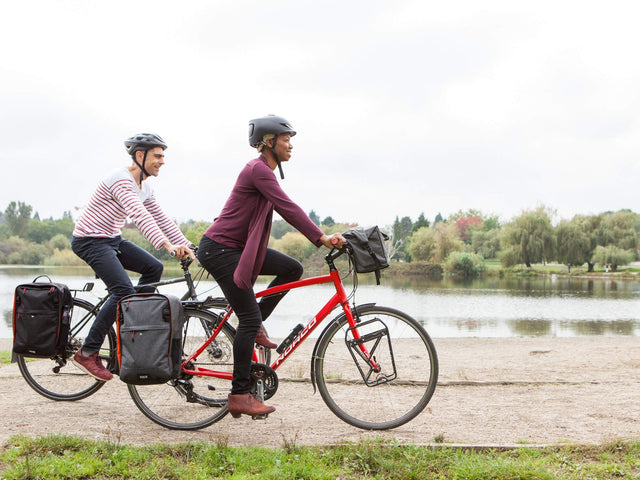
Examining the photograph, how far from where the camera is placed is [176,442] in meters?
3.62

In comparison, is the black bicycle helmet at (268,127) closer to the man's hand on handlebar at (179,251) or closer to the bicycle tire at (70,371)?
the man's hand on handlebar at (179,251)

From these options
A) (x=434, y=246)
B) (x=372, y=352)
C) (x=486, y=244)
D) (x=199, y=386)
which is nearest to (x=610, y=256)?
(x=434, y=246)

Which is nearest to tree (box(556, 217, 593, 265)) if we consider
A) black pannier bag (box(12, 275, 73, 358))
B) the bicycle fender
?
the bicycle fender

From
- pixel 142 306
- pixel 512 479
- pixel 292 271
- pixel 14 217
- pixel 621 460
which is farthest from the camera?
pixel 14 217

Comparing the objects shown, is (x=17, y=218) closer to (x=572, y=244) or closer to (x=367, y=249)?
(x=572, y=244)

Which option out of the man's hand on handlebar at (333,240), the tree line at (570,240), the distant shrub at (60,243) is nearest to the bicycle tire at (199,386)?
the man's hand on handlebar at (333,240)

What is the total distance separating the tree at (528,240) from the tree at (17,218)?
68260mm

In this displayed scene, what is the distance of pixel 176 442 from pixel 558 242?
59468 mm

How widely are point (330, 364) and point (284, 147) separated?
4.81ft

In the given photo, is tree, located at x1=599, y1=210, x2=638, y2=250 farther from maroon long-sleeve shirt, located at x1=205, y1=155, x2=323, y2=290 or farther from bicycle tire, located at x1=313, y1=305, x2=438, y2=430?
maroon long-sleeve shirt, located at x1=205, y1=155, x2=323, y2=290

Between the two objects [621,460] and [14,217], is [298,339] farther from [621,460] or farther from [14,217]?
[14,217]

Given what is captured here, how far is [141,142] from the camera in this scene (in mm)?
4258

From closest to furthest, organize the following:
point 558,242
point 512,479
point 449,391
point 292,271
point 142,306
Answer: point 512,479 < point 142,306 < point 292,271 < point 449,391 < point 558,242

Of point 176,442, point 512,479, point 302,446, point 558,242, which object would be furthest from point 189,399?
point 558,242
